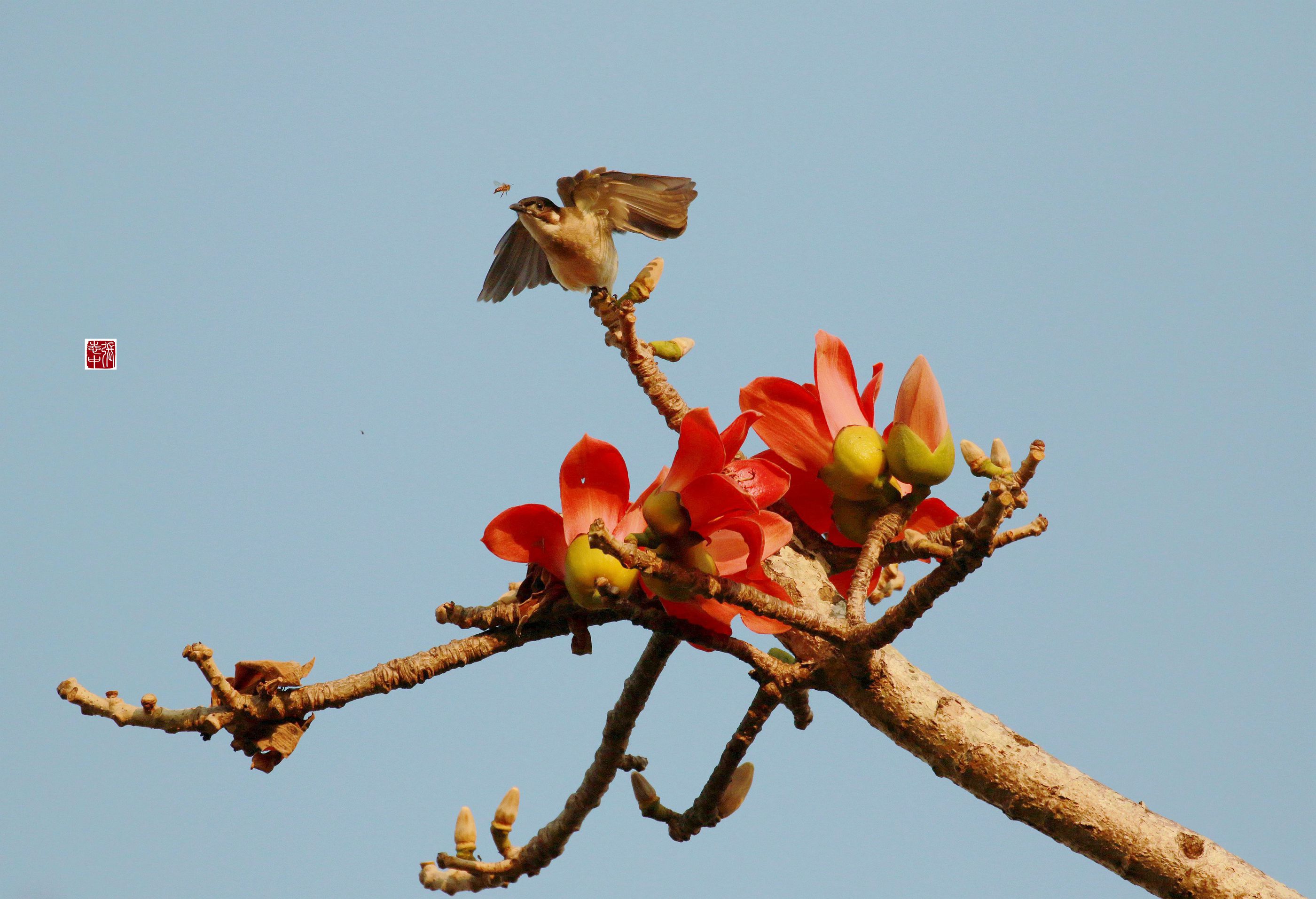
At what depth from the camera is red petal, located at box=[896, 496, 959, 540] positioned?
7.82 feet

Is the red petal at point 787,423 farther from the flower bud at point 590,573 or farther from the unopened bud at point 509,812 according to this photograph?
the unopened bud at point 509,812

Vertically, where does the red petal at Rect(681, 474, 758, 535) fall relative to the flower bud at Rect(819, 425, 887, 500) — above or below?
below

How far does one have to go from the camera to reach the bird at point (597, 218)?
3.73 metres

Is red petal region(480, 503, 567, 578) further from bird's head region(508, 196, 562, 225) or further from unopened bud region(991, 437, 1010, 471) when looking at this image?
bird's head region(508, 196, 562, 225)

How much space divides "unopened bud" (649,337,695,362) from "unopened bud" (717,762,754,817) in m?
1.03

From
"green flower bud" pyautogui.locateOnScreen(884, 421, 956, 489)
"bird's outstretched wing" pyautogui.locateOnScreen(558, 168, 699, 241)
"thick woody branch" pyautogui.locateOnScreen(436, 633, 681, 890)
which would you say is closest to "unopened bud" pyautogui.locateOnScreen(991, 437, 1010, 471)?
"green flower bud" pyautogui.locateOnScreen(884, 421, 956, 489)

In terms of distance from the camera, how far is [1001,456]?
71.4 inches

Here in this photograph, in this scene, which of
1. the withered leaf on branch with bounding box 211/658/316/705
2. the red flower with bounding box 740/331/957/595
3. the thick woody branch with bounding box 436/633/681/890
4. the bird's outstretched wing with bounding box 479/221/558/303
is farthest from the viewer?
the bird's outstretched wing with bounding box 479/221/558/303

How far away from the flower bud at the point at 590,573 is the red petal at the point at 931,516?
0.76 meters

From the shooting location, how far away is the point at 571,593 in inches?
78.7

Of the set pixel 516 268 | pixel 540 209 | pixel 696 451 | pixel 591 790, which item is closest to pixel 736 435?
pixel 696 451

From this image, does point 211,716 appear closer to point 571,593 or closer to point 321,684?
point 321,684

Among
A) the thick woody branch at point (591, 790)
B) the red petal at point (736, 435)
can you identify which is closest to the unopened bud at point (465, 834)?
the thick woody branch at point (591, 790)

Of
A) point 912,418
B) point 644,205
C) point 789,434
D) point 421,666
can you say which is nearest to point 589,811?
point 421,666
